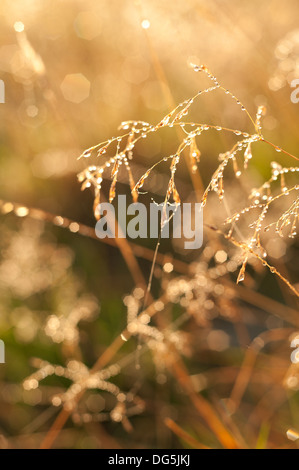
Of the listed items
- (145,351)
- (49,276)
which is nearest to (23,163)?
(49,276)

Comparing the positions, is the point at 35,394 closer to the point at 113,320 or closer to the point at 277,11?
the point at 113,320

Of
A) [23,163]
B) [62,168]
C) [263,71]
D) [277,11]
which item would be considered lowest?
[62,168]

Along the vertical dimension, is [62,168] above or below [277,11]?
below

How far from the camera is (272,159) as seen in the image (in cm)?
196

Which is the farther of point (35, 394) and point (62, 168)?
point (62, 168)

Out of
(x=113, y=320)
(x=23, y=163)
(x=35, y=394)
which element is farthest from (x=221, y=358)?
(x=23, y=163)

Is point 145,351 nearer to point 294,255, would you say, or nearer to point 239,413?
point 239,413

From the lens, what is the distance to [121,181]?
1977mm

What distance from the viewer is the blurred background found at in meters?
1.48

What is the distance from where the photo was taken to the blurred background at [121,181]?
1479mm

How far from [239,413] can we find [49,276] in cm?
82
